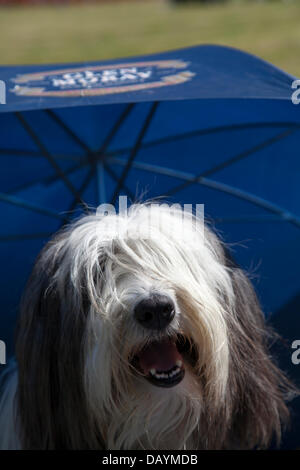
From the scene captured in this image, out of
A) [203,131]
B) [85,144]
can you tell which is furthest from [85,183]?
[203,131]

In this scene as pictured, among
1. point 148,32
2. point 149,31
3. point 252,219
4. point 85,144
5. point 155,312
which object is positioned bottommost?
point 155,312

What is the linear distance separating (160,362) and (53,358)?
0.41 meters

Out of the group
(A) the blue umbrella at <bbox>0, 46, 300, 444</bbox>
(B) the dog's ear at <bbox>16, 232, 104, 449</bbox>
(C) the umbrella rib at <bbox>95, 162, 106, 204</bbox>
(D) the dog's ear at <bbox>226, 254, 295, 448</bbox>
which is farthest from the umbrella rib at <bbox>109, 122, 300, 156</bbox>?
(B) the dog's ear at <bbox>16, 232, 104, 449</bbox>

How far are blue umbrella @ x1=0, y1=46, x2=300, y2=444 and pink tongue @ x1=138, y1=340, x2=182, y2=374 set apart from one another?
1.30 meters

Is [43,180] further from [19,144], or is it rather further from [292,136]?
[292,136]

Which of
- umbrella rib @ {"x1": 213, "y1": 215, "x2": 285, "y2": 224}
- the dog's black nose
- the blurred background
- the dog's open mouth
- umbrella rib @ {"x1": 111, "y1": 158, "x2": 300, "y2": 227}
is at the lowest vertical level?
the dog's open mouth

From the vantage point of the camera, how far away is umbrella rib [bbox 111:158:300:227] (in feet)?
14.3

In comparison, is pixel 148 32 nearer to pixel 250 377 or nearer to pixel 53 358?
pixel 250 377

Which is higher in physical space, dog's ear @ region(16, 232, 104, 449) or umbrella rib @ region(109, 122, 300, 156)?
umbrella rib @ region(109, 122, 300, 156)

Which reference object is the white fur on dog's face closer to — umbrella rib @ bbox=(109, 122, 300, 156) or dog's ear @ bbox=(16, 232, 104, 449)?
dog's ear @ bbox=(16, 232, 104, 449)

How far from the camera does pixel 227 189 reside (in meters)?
4.46

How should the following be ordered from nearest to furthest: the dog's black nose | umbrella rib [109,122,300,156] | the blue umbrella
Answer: the dog's black nose → the blue umbrella → umbrella rib [109,122,300,156]

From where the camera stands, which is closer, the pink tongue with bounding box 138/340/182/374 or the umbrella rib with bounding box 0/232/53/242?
the pink tongue with bounding box 138/340/182/374

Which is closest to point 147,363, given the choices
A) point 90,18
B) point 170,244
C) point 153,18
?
point 170,244
